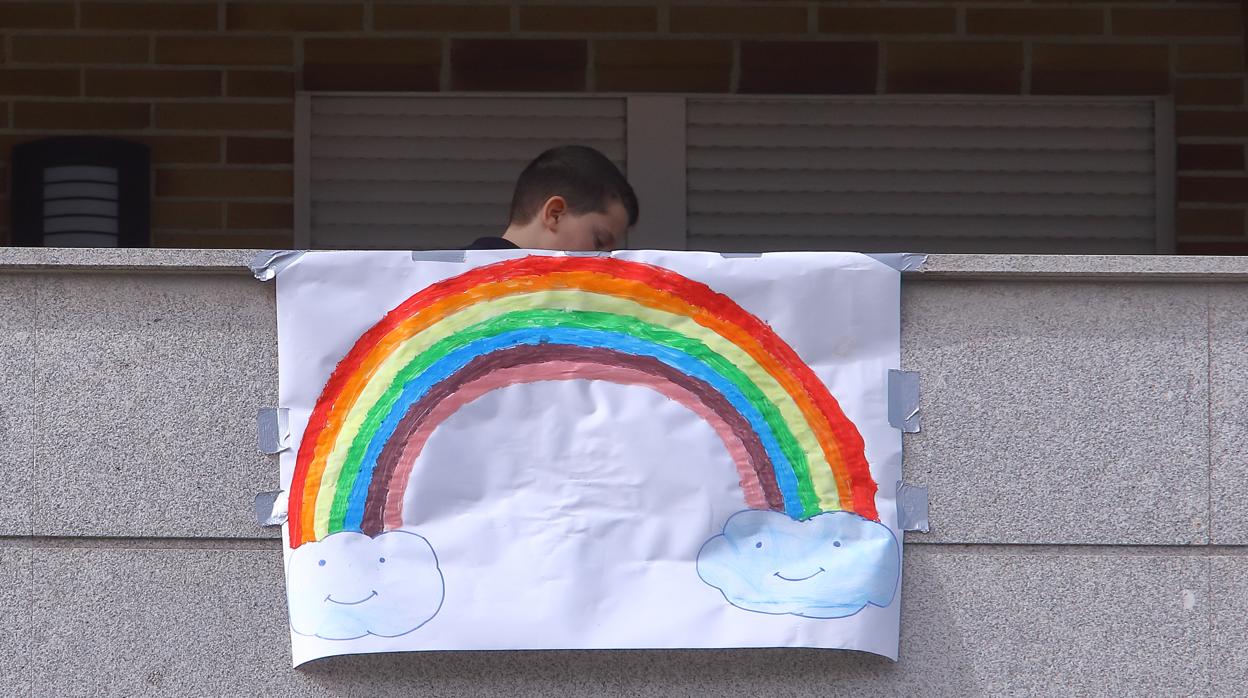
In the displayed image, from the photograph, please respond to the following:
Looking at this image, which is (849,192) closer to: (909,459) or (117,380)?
(909,459)

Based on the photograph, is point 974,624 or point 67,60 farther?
point 67,60

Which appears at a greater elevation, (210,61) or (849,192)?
(210,61)

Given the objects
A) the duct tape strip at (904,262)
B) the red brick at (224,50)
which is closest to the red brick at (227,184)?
the red brick at (224,50)

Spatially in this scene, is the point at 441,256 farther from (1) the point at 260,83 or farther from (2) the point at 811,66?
(2) the point at 811,66

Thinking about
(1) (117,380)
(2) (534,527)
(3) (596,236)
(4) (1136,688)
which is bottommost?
(4) (1136,688)

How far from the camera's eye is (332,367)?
3555mm

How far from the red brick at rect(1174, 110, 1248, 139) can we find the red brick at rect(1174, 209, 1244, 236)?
26cm

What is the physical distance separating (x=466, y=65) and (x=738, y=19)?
0.92 metres

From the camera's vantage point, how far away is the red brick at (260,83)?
571 centimetres

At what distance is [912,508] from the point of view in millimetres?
3582

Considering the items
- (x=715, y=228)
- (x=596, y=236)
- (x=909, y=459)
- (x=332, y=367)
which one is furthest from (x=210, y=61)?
(x=909, y=459)

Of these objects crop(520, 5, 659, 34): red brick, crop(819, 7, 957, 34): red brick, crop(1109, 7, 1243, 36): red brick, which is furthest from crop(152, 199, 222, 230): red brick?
crop(1109, 7, 1243, 36): red brick

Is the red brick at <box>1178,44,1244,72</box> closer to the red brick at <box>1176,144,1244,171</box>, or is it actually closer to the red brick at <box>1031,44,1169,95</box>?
the red brick at <box>1031,44,1169,95</box>

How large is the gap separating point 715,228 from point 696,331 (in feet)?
7.11
